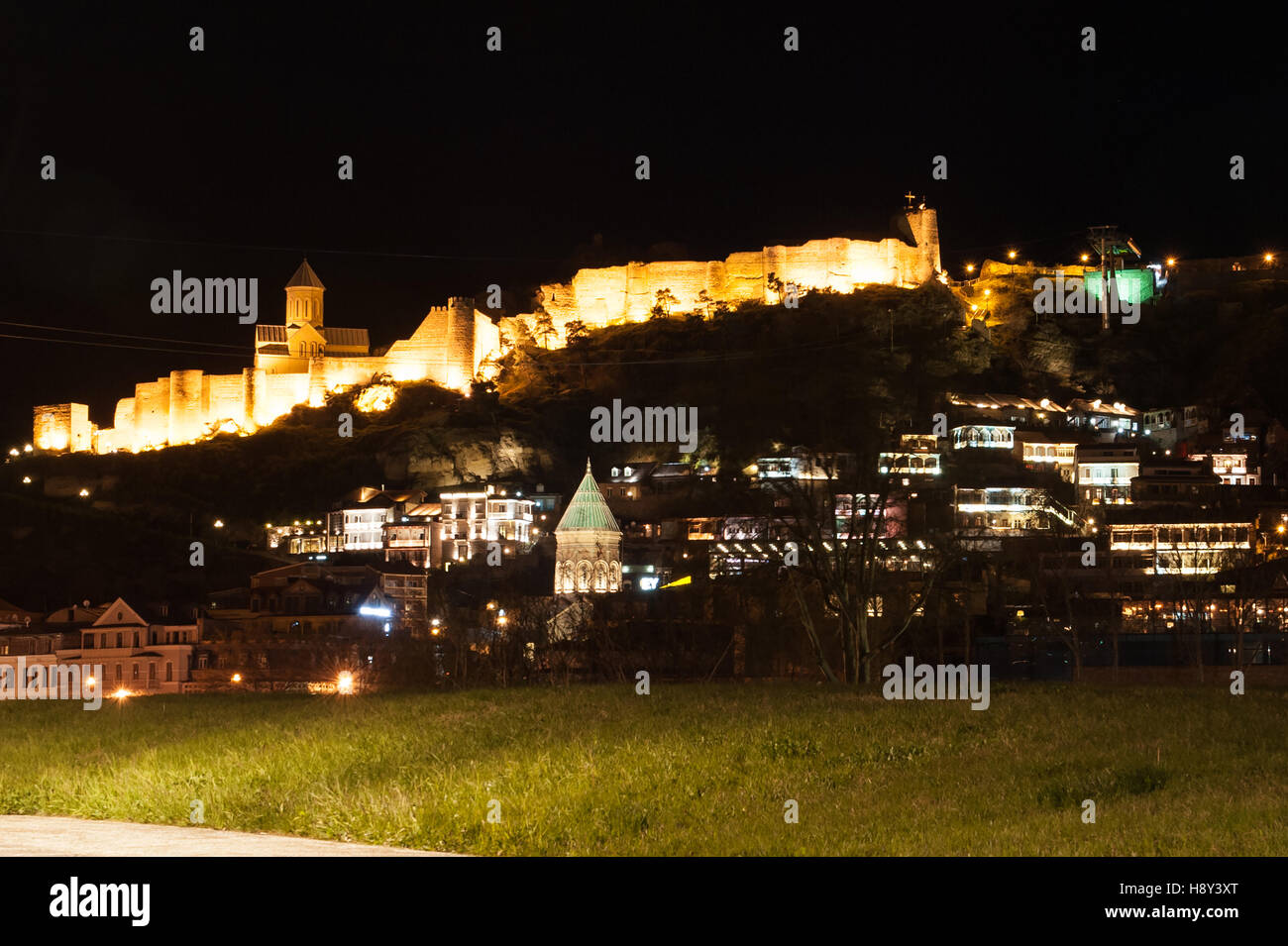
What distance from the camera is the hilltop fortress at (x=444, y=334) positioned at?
12012 cm

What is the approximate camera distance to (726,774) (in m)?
13.2

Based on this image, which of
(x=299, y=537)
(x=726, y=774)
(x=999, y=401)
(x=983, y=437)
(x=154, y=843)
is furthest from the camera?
(x=999, y=401)

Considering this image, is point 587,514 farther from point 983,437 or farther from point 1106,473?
point 1106,473

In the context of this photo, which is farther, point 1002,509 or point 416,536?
point 416,536

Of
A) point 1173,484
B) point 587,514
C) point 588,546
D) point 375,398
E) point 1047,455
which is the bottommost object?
point 588,546

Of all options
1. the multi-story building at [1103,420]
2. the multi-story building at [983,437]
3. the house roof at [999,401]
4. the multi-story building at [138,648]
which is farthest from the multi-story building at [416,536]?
the multi-story building at [1103,420]

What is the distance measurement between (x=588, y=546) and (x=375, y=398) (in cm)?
5965

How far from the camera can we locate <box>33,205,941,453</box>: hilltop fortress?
120 metres

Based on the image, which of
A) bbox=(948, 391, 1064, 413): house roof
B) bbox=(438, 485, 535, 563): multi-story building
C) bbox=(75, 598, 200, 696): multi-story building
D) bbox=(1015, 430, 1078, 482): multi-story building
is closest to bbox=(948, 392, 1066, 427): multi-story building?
bbox=(948, 391, 1064, 413): house roof

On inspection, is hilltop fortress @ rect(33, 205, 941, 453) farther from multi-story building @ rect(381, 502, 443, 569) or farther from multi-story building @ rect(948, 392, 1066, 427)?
multi-story building @ rect(381, 502, 443, 569)

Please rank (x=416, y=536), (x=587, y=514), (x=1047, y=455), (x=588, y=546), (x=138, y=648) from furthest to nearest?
(x=1047, y=455) → (x=416, y=536) → (x=588, y=546) → (x=587, y=514) → (x=138, y=648)

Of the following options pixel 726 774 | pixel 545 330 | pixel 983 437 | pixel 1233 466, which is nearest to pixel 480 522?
pixel 545 330

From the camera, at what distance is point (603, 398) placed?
11400 centimetres
